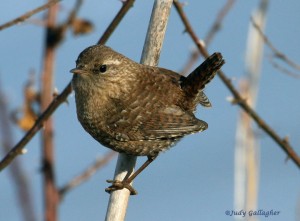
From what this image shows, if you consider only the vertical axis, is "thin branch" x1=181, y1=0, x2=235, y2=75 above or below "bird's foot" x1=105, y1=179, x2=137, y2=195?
above

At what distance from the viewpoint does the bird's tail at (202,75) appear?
2.72 metres

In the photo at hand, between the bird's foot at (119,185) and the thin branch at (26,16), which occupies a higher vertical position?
the thin branch at (26,16)

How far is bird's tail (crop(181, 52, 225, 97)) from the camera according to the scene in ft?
8.92

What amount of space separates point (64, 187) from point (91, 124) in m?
0.48

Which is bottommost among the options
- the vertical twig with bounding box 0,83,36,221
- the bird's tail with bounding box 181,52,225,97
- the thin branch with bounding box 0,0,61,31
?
the vertical twig with bounding box 0,83,36,221

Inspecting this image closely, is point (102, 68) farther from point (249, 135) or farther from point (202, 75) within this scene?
point (249, 135)

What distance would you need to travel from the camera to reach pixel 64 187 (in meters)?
2.63

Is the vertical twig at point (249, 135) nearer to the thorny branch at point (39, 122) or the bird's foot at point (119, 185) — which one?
the bird's foot at point (119, 185)

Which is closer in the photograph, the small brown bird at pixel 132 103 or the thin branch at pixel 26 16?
the thin branch at pixel 26 16

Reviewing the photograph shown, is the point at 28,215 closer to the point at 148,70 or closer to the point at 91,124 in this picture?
the point at 91,124

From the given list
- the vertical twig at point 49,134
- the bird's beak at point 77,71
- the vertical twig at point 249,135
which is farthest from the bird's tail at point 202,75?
the vertical twig at point 49,134

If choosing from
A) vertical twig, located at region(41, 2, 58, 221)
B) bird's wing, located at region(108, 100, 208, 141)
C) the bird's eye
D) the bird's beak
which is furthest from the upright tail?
vertical twig, located at region(41, 2, 58, 221)

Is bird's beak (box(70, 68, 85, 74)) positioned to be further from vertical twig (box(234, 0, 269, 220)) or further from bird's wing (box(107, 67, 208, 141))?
vertical twig (box(234, 0, 269, 220))

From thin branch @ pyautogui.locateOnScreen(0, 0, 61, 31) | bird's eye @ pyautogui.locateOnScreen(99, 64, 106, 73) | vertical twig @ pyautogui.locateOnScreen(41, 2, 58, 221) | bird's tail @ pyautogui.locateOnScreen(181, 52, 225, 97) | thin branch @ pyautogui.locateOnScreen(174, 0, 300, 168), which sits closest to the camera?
thin branch @ pyautogui.locateOnScreen(0, 0, 61, 31)
